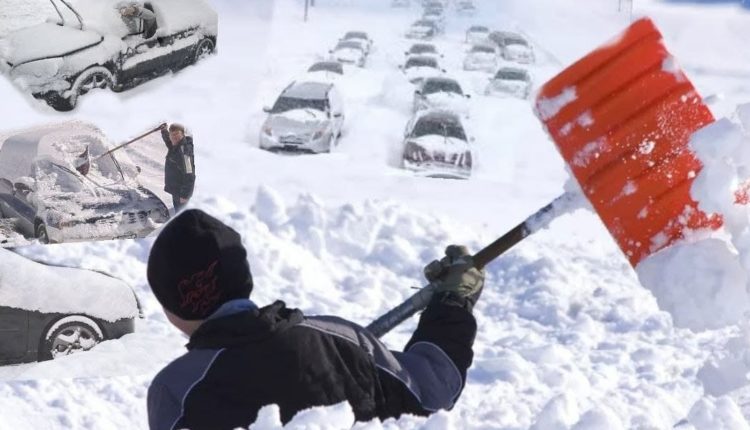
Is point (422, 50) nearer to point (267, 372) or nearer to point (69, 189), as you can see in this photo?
point (69, 189)

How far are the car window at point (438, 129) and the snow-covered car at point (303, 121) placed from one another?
0.47m

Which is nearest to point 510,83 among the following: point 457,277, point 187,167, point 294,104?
point 294,104

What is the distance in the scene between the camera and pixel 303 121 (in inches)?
237

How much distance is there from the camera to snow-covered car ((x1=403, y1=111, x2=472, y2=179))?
624 centimetres

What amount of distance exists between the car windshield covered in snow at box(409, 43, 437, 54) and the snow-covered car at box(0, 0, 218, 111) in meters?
1.29

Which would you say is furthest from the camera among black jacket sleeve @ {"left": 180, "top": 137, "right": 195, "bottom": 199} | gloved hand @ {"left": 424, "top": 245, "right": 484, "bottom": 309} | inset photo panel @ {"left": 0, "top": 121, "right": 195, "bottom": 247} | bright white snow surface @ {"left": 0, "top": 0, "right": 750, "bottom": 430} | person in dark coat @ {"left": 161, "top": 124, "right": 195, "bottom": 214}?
black jacket sleeve @ {"left": 180, "top": 137, "right": 195, "bottom": 199}

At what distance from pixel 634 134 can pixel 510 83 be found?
3848 millimetres

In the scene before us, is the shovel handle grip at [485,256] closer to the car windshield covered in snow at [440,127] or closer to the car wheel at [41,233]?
the car wheel at [41,233]

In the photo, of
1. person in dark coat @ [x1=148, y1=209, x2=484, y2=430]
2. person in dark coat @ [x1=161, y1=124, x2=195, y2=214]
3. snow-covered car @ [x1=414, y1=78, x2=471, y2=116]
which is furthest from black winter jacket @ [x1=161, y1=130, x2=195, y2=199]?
person in dark coat @ [x1=148, y1=209, x2=484, y2=430]

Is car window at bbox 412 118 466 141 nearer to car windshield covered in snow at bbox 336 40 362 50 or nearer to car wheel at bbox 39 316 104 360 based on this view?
car windshield covered in snow at bbox 336 40 362 50

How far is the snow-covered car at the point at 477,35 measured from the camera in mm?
6297

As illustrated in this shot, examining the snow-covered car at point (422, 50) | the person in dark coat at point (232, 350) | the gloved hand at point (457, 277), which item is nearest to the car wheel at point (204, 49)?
the snow-covered car at point (422, 50)

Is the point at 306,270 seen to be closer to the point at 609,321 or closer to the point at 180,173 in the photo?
the point at 180,173

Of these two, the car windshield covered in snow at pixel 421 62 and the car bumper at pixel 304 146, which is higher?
the car windshield covered in snow at pixel 421 62
